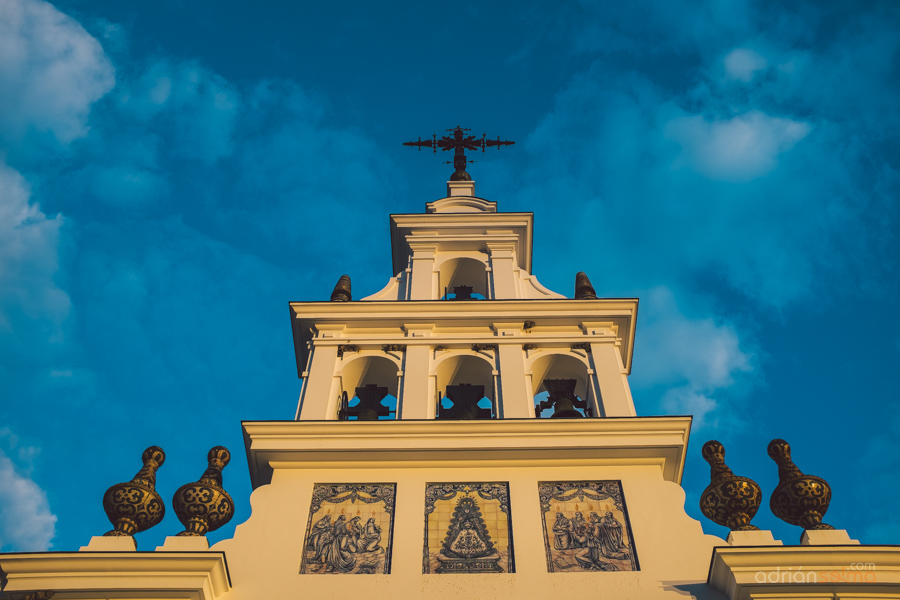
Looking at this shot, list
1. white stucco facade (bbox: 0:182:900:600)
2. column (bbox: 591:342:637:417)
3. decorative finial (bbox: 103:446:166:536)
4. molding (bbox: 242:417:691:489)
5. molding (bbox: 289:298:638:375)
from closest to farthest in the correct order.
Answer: white stucco facade (bbox: 0:182:900:600) → decorative finial (bbox: 103:446:166:536) → molding (bbox: 242:417:691:489) → column (bbox: 591:342:637:417) → molding (bbox: 289:298:638:375)

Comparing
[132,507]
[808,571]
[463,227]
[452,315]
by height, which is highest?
[463,227]

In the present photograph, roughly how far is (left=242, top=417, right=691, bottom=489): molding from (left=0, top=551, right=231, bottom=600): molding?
260 cm

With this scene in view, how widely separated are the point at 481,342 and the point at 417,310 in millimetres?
1463

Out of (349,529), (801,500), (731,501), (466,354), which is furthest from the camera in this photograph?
(466,354)

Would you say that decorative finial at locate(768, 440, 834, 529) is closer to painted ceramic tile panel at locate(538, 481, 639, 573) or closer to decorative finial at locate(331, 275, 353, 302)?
painted ceramic tile panel at locate(538, 481, 639, 573)

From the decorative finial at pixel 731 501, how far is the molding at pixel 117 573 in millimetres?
6385

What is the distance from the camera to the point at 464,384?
51.9ft

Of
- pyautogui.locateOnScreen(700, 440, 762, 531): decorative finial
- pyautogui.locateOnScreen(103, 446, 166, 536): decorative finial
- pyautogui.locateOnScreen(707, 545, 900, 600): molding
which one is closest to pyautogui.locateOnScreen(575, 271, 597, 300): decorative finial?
pyautogui.locateOnScreen(700, 440, 762, 531): decorative finial

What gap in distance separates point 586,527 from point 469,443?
219cm

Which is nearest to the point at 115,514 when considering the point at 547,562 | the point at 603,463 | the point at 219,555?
the point at 219,555

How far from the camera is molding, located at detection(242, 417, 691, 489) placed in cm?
1280

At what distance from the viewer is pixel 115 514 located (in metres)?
11.2

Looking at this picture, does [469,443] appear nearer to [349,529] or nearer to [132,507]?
[349,529]

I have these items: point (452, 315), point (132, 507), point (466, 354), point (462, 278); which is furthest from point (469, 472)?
point (462, 278)
